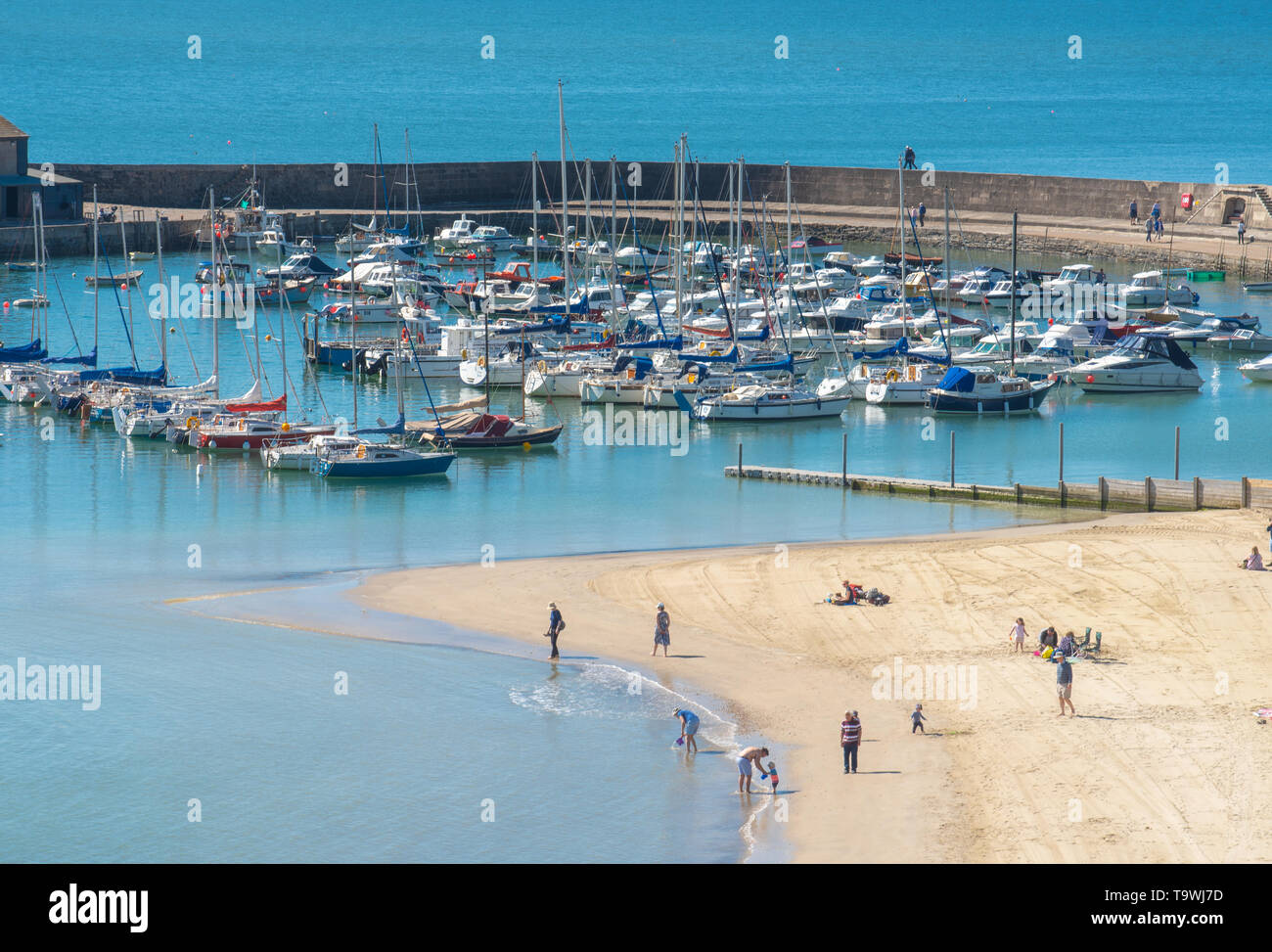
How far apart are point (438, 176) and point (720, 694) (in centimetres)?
→ 7231

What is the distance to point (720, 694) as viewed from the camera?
88.8 feet

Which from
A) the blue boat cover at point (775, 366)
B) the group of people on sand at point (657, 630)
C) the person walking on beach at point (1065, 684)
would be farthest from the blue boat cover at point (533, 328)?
the person walking on beach at point (1065, 684)

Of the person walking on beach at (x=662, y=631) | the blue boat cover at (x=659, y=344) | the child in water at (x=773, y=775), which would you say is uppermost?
the blue boat cover at (x=659, y=344)

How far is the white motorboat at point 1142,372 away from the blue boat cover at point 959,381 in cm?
520

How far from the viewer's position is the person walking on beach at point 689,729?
24494 millimetres

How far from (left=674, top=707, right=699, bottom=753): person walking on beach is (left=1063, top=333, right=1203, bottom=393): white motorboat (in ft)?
116

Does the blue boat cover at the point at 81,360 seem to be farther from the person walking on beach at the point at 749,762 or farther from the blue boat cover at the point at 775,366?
the person walking on beach at the point at 749,762

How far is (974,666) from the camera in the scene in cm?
2725

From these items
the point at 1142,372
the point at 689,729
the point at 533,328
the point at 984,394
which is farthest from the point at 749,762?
the point at 533,328

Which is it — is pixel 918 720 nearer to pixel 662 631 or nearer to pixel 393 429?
pixel 662 631

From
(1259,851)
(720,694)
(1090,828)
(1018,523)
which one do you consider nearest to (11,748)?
(720,694)

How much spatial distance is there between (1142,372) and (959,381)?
7.00m

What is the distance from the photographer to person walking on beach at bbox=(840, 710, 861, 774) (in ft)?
76.0

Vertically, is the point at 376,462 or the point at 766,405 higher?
the point at 766,405
